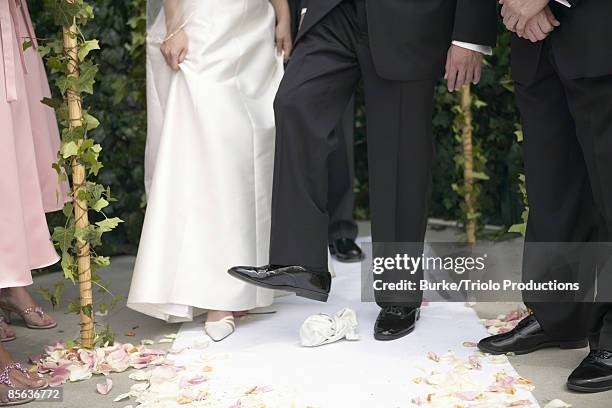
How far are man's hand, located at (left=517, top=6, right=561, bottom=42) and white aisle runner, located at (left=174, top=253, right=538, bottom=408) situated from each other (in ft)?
3.27

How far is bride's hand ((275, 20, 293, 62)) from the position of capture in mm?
3525

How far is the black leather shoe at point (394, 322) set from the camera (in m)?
3.19

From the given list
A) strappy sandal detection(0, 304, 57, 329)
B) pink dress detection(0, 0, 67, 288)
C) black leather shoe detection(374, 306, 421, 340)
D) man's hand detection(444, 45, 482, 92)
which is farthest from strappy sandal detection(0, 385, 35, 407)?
man's hand detection(444, 45, 482, 92)

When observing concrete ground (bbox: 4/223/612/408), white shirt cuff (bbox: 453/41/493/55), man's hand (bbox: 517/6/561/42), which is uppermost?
man's hand (bbox: 517/6/561/42)

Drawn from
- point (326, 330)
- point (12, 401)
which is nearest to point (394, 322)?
point (326, 330)

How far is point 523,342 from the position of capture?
2967mm

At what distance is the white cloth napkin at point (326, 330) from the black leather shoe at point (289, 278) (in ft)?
0.29

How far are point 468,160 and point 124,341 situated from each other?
1888mm

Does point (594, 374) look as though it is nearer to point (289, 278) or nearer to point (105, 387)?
point (289, 278)

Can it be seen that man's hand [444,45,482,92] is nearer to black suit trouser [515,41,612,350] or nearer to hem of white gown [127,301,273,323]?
black suit trouser [515,41,612,350]

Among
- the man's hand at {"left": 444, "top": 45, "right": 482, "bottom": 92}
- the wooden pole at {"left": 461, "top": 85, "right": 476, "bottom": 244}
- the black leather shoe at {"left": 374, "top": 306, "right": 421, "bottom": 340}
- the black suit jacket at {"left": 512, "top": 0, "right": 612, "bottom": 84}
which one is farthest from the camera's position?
the wooden pole at {"left": 461, "top": 85, "right": 476, "bottom": 244}

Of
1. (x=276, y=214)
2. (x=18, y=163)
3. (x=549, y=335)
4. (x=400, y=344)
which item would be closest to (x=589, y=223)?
(x=549, y=335)

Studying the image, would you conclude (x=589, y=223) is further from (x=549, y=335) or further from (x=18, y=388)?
(x=18, y=388)

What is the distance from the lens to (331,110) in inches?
125
